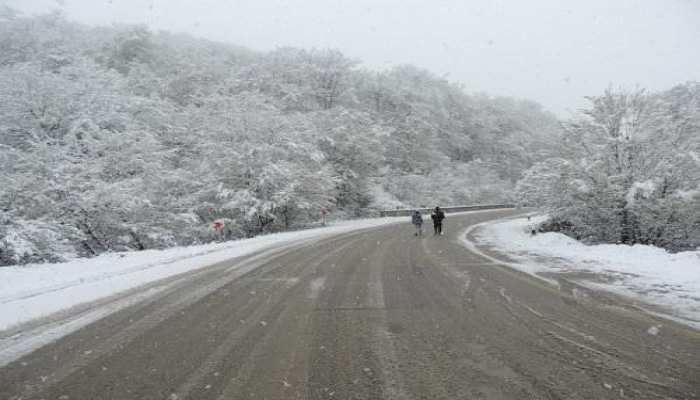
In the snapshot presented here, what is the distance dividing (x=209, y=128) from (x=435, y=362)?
25281 millimetres

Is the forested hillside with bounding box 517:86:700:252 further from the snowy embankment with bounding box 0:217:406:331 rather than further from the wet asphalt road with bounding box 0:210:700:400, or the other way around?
the snowy embankment with bounding box 0:217:406:331

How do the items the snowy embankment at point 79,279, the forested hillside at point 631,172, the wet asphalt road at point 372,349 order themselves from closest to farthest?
the wet asphalt road at point 372,349 → the snowy embankment at point 79,279 → the forested hillside at point 631,172

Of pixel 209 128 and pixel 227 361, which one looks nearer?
pixel 227 361

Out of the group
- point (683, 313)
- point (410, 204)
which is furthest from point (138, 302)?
point (410, 204)

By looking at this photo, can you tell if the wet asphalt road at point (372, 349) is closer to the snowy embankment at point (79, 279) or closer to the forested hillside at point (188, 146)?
the snowy embankment at point (79, 279)

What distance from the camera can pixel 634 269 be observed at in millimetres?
9297

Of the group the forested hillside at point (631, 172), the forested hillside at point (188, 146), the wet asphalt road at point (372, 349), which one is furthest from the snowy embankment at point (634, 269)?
the forested hillside at point (188, 146)

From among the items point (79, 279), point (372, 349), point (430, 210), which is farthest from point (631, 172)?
point (430, 210)

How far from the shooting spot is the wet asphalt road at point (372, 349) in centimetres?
353

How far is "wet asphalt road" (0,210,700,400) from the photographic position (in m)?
3.53

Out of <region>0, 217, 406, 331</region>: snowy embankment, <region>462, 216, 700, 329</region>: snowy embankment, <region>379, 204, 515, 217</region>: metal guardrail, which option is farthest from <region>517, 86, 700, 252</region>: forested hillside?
<region>379, 204, 515, 217</region>: metal guardrail

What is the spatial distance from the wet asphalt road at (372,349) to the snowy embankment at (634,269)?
66 cm

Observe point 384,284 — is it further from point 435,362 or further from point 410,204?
point 410,204

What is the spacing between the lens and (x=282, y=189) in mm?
25438
